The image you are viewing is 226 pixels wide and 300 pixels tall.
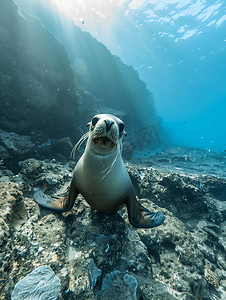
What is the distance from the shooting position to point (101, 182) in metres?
1.61

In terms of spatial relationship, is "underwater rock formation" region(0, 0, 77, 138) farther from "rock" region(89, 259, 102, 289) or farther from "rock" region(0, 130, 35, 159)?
"rock" region(89, 259, 102, 289)

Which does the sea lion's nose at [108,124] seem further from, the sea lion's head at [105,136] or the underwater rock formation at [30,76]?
the underwater rock formation at [30,76]

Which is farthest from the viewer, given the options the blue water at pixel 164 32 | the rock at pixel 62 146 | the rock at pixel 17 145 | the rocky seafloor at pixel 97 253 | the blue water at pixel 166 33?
the blue water at pixel 166 33

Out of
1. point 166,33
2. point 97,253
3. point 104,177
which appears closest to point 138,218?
point 97,253

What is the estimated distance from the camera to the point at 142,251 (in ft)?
5.41

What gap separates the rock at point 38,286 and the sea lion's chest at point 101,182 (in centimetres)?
76

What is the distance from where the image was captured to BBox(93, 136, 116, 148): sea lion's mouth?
146cm

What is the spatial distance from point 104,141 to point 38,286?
4.30 feet

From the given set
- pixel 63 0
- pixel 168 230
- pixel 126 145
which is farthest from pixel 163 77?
pixel 168 230

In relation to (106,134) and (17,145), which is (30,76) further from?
(106,134)

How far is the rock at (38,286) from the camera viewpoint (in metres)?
0.93

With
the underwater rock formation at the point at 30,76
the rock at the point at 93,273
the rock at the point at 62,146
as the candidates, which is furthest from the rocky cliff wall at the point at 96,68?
the rock at the point at 93,273

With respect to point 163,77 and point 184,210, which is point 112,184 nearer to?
point 184,210

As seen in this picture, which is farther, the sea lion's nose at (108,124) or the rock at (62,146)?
the rock at (62,146)
